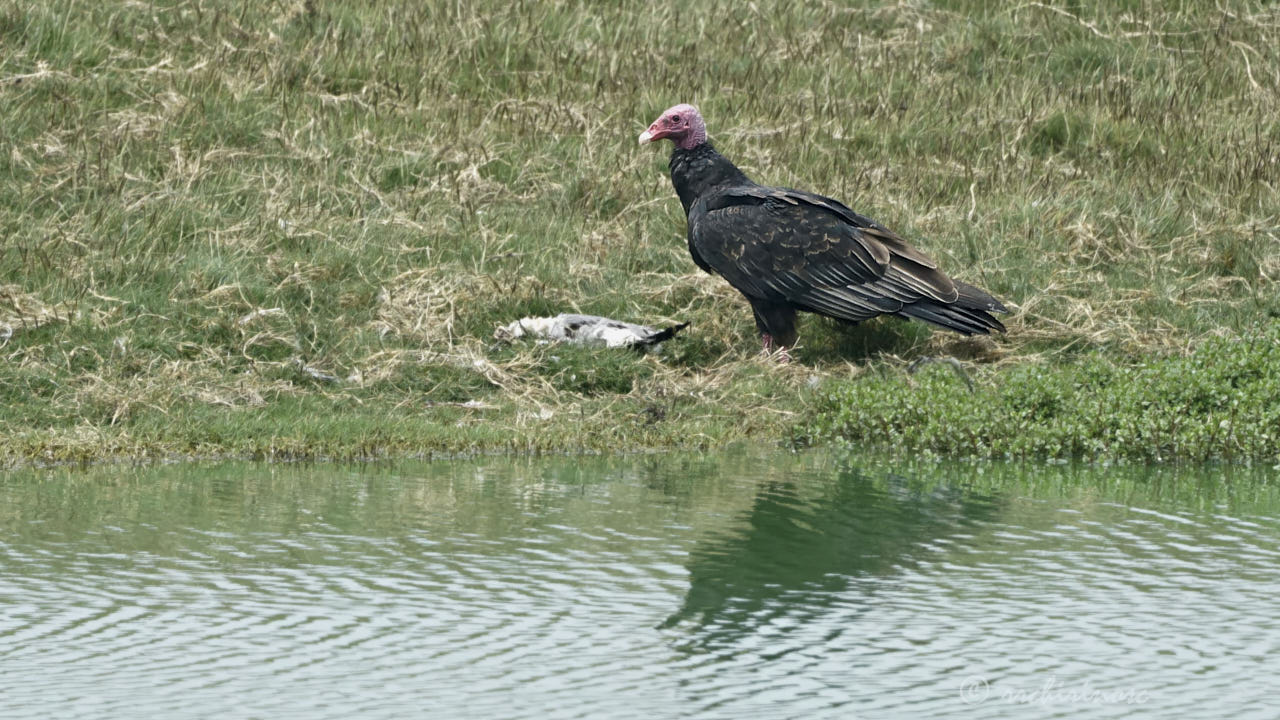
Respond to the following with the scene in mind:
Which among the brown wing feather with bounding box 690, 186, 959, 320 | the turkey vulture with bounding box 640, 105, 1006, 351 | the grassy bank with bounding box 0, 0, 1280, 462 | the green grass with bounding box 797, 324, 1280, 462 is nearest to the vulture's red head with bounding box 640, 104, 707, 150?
the turkey vulture with bounding box 640, 105, 1006, 351

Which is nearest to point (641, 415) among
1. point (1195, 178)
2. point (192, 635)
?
point (192, 635)

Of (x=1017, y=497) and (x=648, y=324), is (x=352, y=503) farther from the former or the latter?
(x=648, y=324)

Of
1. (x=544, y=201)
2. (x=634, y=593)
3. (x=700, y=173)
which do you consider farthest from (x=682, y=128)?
(x=634, y=593)

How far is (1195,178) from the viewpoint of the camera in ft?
45.4

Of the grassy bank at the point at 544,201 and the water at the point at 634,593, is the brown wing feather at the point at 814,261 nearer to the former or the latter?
the grassy bank at the point at 544,201

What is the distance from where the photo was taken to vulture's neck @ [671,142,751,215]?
37.7ft

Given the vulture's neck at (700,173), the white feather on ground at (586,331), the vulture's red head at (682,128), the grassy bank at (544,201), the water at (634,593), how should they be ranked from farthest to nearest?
the vulture's red head at (682,128), the vulture's neck at (700,173), the white feather on ground at (586,331), the grassy bank at (544,201), the water at (634,593)

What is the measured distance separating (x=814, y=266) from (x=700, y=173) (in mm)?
1151

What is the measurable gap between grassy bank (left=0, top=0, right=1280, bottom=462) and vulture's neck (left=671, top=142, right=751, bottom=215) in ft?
2.30

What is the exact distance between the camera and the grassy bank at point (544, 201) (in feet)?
33.1

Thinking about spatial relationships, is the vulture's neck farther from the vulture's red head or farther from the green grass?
the green grass

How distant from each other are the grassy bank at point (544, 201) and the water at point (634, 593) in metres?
1.35

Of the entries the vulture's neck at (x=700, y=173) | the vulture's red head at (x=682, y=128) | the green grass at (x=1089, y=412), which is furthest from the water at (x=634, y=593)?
the vulture's red head at (x=682, y=128)

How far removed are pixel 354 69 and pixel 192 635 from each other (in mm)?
10172
